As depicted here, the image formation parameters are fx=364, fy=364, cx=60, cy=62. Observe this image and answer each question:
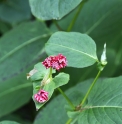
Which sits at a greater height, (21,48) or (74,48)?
(74,48)

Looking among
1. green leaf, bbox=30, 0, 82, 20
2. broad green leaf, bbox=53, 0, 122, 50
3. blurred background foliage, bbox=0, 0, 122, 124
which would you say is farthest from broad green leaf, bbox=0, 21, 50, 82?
green leaf, bbox=30, 0, 82, 20

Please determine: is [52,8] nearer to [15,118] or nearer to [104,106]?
[104,106]

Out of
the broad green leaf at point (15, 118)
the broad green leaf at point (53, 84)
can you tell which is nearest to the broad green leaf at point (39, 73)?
the broad green leaf at point (53, 84)

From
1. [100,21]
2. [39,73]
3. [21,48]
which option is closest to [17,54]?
[21,48]

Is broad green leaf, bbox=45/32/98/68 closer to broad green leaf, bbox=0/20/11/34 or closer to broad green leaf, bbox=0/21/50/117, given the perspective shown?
broad green leaf, bbox=0/21/50/117

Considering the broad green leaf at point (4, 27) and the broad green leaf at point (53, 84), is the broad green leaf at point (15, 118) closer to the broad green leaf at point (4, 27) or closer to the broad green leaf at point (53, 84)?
the broad green leaf at point (4, 27)

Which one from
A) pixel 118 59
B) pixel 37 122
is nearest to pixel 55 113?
pixel 37 122
